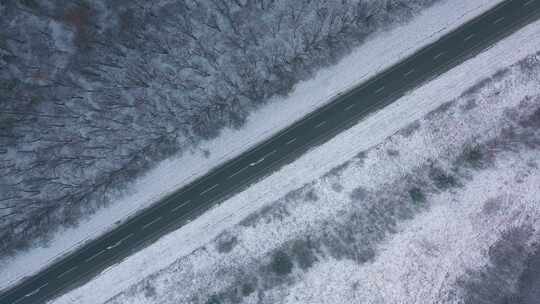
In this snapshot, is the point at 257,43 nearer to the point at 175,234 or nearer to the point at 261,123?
the point at 261,123

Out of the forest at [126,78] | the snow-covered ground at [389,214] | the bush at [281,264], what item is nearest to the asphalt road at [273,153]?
the snow-covered ground at [389,214]

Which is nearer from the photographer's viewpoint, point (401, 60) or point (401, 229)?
point (401, 229)

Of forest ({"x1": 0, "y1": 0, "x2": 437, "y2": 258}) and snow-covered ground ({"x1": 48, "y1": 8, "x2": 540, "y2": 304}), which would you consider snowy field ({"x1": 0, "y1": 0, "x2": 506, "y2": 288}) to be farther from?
snow-covered ground ({"x1": 48, "y1": 8, "x2": 540, "y2": 304})

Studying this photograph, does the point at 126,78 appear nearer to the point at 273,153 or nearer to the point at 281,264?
the point at 273,153

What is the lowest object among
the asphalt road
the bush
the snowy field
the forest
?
the bush

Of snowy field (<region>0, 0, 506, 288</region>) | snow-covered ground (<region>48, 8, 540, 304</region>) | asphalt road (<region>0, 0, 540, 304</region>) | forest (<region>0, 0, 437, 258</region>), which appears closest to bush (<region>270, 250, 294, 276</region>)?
snow-covered ground (<region>48, 8, 540, 304</region>)

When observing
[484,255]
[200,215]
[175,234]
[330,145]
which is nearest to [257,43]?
[330,145]
